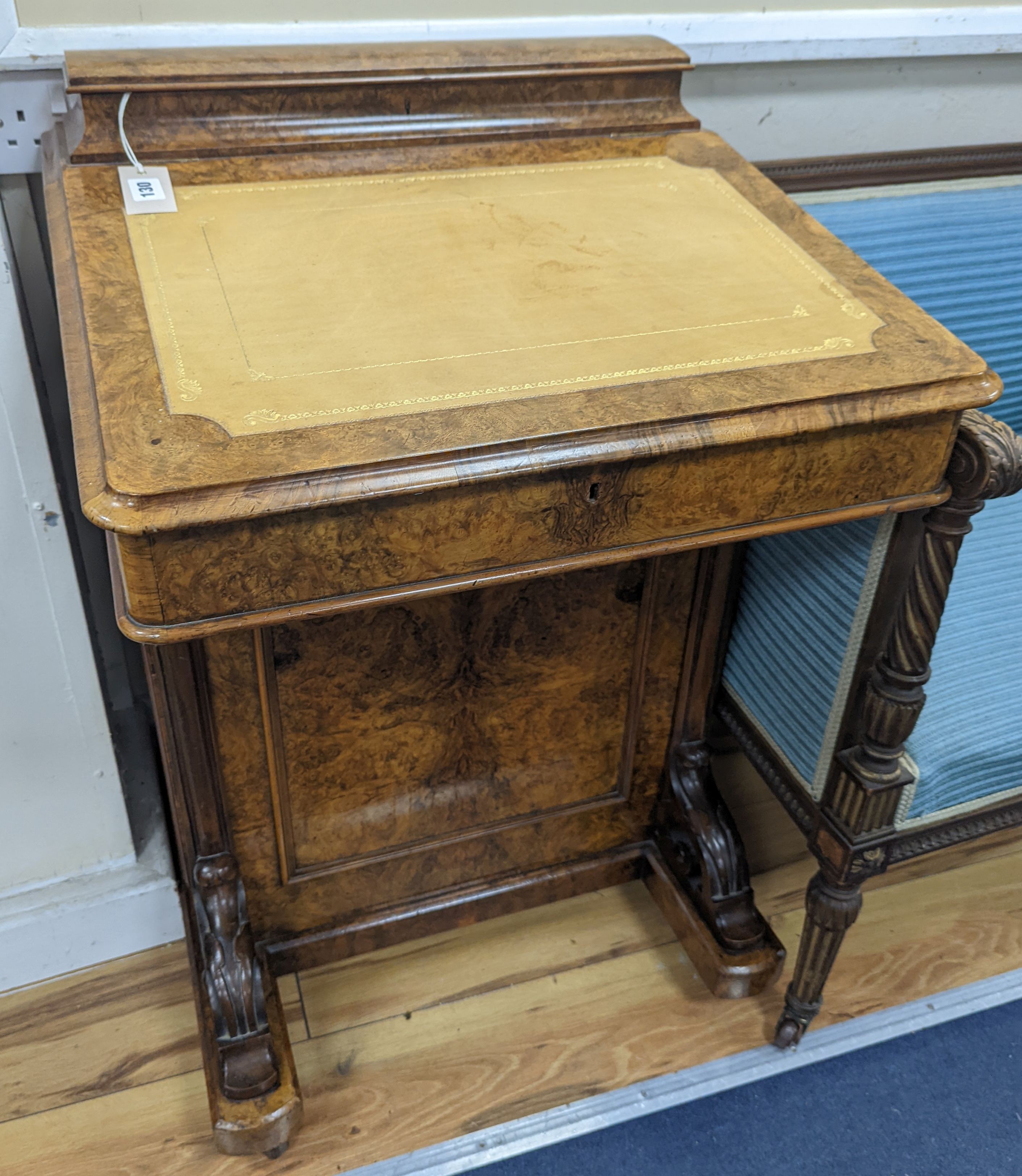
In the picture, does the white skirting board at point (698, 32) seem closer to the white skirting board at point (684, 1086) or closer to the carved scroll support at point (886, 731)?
the carved scroll support at point (886, 731)

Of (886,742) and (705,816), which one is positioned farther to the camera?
(705,816)

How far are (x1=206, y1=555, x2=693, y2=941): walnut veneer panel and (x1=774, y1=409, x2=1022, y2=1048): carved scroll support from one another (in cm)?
30

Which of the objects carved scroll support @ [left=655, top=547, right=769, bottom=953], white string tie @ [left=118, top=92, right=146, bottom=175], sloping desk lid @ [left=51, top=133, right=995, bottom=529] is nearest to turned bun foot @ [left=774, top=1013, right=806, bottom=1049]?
carved scroll support @ [left=655, top=547, right=769, bottom=953]

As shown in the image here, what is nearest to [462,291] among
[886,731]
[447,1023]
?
[886,731]

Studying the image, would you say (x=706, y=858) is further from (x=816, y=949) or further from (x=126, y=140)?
(x=126, y=140)

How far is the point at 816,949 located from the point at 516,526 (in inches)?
32.9

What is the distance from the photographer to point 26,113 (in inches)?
49.9

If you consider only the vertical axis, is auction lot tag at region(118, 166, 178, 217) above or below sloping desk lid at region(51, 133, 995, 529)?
above

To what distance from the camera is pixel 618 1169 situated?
1453 mm

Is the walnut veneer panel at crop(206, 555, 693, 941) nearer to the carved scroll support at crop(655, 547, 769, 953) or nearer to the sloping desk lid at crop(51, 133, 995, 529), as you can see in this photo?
the carved scroll support at crop(655, 547, 769, 953)

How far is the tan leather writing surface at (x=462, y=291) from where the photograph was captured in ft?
3.16

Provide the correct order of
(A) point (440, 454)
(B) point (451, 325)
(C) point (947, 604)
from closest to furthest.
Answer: (A) point (440, 454)
(B) point (451, 325)
(C) point (947, 604)

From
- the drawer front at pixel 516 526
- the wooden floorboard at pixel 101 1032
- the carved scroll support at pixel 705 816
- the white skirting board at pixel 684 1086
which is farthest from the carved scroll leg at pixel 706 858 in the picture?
the wooden floorboard at pixel 101 1032

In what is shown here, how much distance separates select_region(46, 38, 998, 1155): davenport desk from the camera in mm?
914
